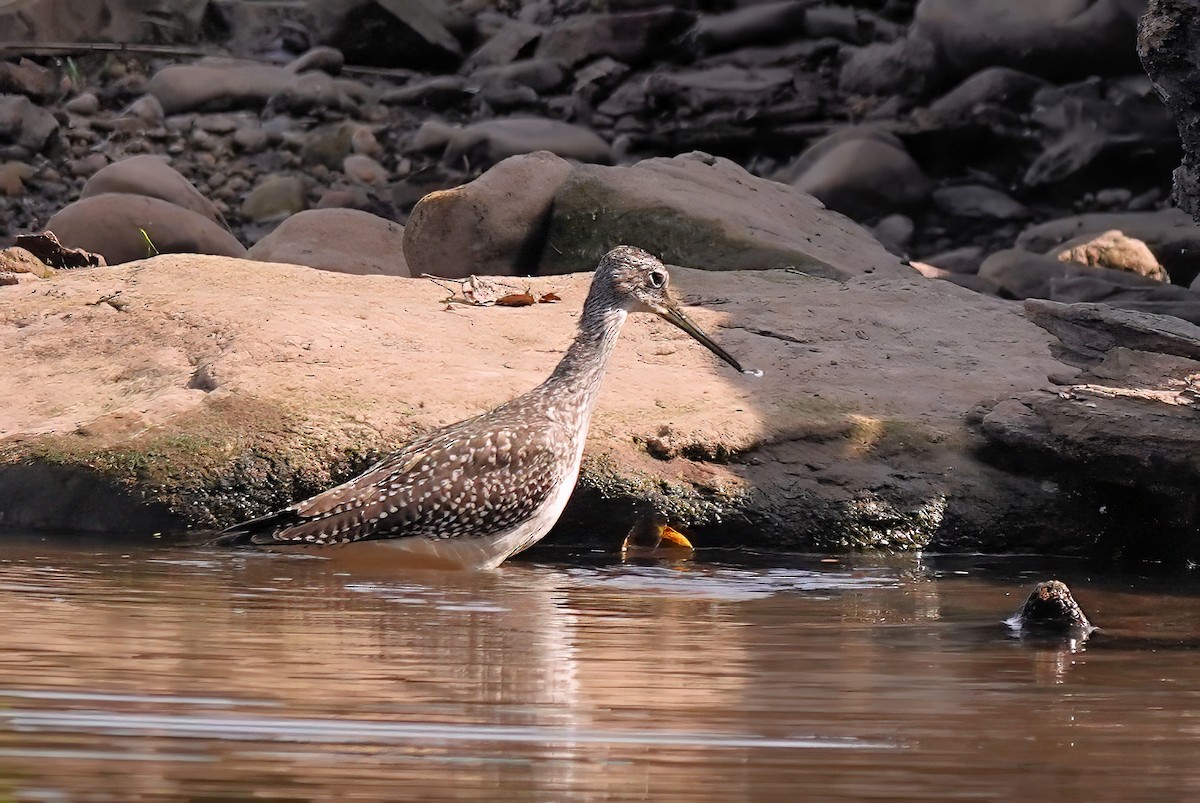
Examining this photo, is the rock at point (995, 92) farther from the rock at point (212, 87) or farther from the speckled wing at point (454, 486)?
the speckled wing at point (454, 486)

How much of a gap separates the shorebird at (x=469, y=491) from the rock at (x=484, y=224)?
A: 344cm

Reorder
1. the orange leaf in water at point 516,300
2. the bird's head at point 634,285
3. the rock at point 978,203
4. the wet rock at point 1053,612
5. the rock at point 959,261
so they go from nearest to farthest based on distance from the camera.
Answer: the wet rock at point 1053,612, the bird's head at point 634,285, the orange leaf in water at point 516,300, the rock at point 959,261, the rock at point 978,203

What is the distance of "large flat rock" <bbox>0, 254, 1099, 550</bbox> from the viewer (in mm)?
7184

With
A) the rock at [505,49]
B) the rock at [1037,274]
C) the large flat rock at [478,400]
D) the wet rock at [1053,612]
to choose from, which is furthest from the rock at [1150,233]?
the wet rock at [1053,612]

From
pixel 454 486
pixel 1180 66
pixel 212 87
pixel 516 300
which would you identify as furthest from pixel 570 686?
pixel 212 87

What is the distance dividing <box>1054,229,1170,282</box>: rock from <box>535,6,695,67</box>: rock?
26.3 feet

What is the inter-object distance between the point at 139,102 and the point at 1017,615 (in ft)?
52.5

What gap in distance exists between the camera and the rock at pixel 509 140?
18.4 metres

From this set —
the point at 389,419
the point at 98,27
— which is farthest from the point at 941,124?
the point at 389,419

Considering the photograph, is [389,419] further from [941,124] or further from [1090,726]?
[941,124]

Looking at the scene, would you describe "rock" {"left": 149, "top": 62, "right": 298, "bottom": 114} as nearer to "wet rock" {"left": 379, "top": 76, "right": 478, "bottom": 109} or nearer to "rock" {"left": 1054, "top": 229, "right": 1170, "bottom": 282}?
"wet rock" {"left": 379, "top": 76, "right": 478, "bottom": 109}

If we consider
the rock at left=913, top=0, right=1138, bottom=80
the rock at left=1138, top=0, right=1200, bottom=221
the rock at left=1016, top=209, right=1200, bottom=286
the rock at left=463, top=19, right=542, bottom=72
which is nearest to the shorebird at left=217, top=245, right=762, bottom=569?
the rock at left=1138, top=0, right=1200, bottom=221

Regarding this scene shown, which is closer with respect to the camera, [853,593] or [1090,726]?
[1090,726]

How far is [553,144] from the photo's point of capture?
18.8m
